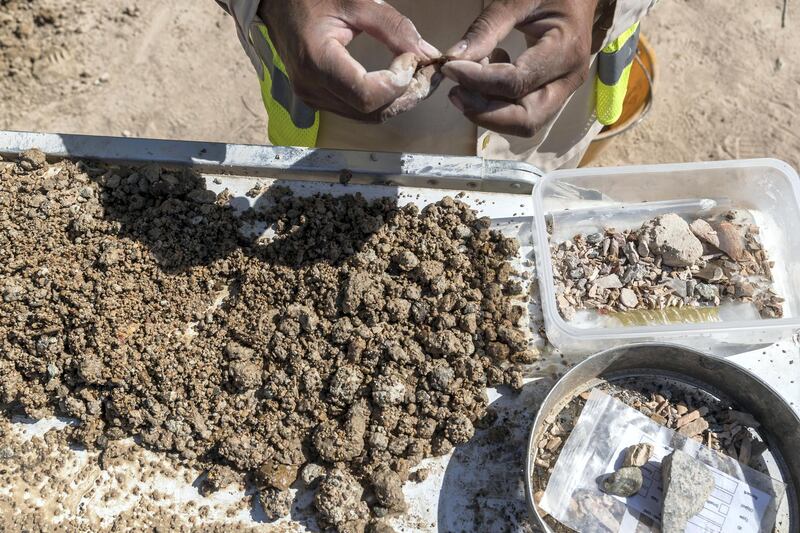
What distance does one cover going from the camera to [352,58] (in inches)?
33.5

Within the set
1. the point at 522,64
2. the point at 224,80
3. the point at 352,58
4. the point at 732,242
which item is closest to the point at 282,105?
the point at 352,58

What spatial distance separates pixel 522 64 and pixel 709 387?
636mm

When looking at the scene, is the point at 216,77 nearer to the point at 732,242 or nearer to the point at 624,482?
the point at 732,242

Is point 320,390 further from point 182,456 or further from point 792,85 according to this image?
point 792,85

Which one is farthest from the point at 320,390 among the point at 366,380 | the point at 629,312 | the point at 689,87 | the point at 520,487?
the point at 689,87

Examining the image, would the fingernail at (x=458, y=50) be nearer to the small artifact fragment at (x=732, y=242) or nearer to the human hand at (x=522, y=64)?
the human hand at (x=522, y=64)

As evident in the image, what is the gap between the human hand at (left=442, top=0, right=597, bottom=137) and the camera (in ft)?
2.73

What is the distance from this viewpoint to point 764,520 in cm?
96

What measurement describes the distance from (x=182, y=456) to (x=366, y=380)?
12.6 inches

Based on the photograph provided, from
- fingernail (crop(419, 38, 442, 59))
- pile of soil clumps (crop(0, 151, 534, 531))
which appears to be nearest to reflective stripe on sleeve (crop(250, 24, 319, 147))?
pile of soil clumps (crop(0, 151, 534, 531))

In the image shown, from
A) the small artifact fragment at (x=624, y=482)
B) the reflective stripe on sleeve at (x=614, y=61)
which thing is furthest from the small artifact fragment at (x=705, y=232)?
the small artifact fragment at (x=624, y=482)

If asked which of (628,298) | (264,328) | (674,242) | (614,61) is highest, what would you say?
(614,61)

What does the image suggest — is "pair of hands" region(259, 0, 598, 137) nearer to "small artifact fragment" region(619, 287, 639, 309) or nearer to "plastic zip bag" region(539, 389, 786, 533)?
"small artifact fragment" region(619, 287, 639, 309)

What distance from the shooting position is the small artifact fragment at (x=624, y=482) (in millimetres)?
953
